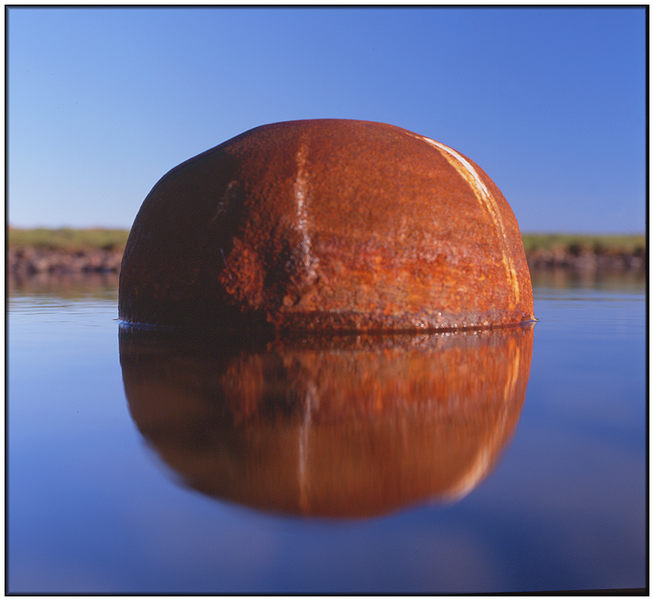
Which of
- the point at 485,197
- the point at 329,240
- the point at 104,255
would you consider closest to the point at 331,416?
the point at 329,240

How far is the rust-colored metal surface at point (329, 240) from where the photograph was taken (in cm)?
388

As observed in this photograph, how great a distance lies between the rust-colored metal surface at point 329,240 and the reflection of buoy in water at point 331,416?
0.96 ft

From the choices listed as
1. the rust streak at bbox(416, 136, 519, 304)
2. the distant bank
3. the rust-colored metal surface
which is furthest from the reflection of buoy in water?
the distant bank

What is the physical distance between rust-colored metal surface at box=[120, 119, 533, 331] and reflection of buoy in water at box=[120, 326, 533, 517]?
0.96ft

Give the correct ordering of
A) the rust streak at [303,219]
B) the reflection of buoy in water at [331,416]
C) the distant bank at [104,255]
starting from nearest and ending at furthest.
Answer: the reflection of buoy in water at [331,416]
the rust streak at [303,219]
the distant bank at [104,255]

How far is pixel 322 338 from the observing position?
3844mm

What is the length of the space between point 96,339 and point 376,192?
2140 millimetres

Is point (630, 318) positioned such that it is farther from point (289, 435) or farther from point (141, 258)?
point (289, 435)

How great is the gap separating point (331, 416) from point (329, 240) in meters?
1.81

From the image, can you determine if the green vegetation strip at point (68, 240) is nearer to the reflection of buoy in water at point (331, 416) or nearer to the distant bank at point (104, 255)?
the distant bank at point (104, 255)

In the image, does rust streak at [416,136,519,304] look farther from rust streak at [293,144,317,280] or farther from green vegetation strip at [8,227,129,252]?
green vegetation strip at [8,227,129,252]

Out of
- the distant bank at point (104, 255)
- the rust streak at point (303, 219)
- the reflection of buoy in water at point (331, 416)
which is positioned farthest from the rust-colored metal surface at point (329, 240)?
the distant bank at point (104, 255)

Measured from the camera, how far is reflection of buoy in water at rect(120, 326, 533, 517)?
5.23 feet


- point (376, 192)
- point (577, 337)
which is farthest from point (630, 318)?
point (376, 192)
